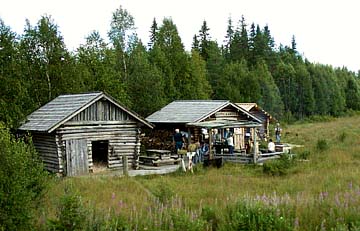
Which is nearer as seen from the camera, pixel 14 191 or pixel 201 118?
pixel 14 191

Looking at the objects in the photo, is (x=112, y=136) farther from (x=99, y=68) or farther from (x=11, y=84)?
(x=99, y=68)

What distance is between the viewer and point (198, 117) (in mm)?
29031

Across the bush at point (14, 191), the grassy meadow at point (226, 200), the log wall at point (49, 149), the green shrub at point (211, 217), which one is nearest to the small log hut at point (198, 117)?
the grassy meadow at point (226, 200)

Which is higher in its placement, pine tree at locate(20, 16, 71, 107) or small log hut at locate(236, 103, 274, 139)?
pine tree at locate(20, 16, 71, 107)

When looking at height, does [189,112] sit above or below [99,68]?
below

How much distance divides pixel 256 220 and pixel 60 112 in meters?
17.0

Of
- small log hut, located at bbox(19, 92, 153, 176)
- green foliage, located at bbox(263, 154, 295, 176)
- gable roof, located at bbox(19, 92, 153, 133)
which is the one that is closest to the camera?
→ green foliage, located at bbox(263, 154, 295, 176)

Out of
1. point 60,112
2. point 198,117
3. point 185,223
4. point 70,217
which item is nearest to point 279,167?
point 198,117

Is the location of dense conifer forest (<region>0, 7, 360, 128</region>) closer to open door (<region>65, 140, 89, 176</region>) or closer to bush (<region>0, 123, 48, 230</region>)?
open door (<region>65, 140, 89, 176</region>)

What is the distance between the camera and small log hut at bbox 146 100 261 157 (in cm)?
2883

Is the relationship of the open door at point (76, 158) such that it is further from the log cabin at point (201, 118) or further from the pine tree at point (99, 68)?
the pine tree at point (99, 68)

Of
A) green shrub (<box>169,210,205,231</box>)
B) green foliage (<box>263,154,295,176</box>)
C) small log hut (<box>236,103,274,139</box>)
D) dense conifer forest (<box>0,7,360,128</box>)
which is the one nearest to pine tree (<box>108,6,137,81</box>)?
dense conifer forest (<box>0,7,360,128</box>)

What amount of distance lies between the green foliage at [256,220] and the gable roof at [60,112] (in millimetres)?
14903

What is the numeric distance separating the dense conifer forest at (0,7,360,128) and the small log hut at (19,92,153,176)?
239cm
